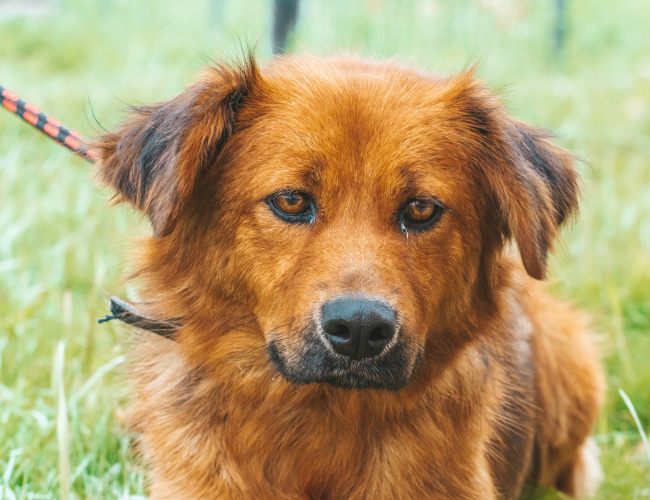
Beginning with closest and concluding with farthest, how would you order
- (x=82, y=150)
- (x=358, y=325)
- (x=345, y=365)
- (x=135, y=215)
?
(x=358, y=325), (x=345, y=365), (x=82, y=150), (x=135, y=215)

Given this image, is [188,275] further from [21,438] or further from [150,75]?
[150,75]

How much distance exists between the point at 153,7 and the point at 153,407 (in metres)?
9.81

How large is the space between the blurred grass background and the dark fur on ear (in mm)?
256

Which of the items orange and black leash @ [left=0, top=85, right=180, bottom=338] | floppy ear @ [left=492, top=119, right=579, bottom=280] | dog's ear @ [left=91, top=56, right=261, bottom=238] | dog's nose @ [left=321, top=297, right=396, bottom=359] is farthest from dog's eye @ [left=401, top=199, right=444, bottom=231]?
orange and black leash @ [left=0, top=85, right=180, bottom=338]

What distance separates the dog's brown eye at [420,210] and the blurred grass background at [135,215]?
2.60ft

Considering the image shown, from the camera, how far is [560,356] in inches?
153

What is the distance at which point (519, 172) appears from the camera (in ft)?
9.11

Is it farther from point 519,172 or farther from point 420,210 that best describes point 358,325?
point 519,172

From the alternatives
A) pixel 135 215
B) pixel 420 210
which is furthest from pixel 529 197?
pixel 135 215

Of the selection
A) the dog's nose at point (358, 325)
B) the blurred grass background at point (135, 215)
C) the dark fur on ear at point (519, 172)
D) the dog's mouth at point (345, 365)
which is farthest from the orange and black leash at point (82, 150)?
the dark fur on ear at point (519, 172)

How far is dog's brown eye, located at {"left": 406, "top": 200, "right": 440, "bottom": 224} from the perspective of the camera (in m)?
2.64

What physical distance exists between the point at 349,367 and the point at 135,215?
188 centimetres

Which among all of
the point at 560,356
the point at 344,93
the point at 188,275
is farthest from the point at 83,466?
the point at 560,356

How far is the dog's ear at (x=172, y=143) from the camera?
2.58 m
